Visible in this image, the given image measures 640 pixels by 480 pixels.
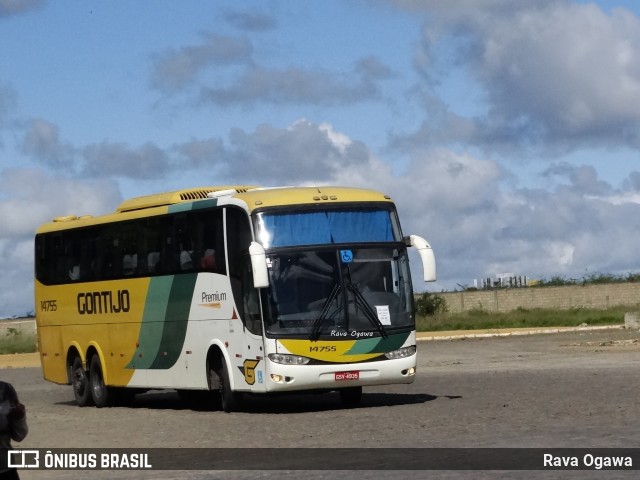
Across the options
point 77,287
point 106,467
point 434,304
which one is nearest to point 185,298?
point 77,287

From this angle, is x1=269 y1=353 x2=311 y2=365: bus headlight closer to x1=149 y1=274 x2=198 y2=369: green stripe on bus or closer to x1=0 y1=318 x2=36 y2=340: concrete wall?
x1=149 y1=274 x2=198 y2=369: green stripe on bus

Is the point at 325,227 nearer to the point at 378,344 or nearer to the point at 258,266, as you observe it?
the point at 258,266

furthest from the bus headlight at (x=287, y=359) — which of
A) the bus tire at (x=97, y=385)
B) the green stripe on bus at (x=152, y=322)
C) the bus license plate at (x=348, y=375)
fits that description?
the bus tire at (x=97, y=385)

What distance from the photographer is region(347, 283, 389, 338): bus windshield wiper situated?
22672 millimetres

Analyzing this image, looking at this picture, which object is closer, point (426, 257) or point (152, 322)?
point (426, 257)

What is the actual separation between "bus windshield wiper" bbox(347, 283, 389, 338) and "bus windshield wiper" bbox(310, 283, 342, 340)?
0.23 metres

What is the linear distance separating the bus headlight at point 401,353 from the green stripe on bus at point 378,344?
0.21 feet

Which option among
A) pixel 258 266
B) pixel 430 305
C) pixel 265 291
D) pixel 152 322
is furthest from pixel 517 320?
pixel 258 266

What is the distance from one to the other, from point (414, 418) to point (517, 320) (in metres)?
56.2

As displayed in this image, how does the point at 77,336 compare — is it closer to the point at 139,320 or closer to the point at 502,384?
Result: the point at 139,320

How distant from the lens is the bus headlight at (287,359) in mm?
22141

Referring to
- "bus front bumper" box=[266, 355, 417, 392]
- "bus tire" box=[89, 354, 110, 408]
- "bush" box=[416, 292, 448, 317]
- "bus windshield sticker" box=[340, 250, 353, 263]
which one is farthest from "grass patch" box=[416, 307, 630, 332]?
"bus windshield sticker" box=[340, 250, 353, 263]

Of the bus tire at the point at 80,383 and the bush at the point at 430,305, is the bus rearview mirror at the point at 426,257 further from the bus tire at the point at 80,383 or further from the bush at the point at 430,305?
the bush at the point at 430,305

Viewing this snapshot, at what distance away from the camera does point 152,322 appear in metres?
26.2
